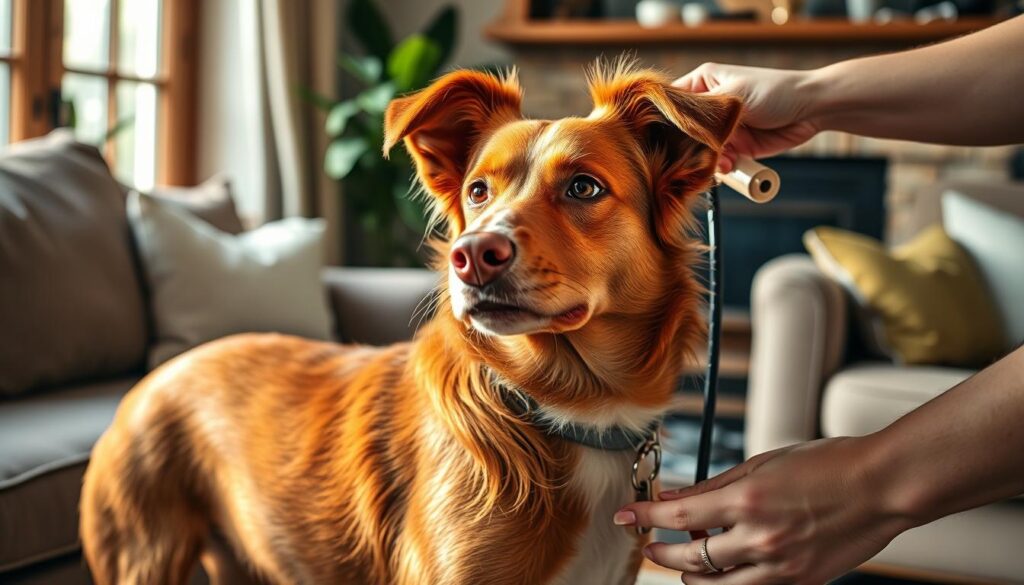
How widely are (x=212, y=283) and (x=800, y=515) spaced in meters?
1.91

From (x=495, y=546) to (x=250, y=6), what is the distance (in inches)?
140

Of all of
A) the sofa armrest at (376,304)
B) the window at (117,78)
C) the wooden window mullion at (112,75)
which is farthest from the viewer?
the wooden window mullion at (112,75)

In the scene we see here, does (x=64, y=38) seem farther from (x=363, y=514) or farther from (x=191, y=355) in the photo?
(x=363, y=514)

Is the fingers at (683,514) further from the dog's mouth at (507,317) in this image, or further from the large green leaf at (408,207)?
the large green leaf at (408,207)

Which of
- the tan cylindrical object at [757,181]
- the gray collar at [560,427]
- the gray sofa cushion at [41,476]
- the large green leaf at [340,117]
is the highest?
the tan cylindrical object at [757,181]

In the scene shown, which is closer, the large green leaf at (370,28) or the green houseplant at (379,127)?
the green houseplant at (379,127)

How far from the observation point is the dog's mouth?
39.8 inches

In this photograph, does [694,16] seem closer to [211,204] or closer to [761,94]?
[211,204]

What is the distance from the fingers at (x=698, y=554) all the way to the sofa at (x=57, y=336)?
1147 millimetres

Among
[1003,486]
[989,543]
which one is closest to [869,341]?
[989,543]

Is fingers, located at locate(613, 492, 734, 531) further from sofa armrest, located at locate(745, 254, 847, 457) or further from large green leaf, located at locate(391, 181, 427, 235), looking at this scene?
large green leaf, located at locate(391, 181, 427, 235)

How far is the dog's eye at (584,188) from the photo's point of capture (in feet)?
3.83

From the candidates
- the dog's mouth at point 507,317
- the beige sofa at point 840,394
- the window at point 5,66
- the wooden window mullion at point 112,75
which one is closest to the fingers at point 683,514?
the dog's mouth at point 507,317

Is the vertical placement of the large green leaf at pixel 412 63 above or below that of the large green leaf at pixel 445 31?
below
